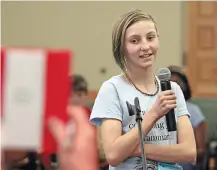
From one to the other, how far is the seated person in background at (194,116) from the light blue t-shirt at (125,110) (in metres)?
1.70

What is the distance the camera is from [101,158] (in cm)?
384

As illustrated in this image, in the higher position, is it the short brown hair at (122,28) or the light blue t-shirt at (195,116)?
the short brown hair at (122,28)

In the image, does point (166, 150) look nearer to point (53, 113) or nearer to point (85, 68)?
point (53, 113)

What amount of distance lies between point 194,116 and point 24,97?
3.52 m

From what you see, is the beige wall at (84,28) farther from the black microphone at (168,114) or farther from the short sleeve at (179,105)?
the black microphone at (168,114)

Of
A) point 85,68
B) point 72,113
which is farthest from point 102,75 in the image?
point 72,113

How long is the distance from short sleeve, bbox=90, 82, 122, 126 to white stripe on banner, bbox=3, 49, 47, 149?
1240mm

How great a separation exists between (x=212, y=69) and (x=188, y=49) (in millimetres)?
294

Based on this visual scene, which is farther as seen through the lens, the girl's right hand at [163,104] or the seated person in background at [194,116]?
the seated person in background at [194,116]

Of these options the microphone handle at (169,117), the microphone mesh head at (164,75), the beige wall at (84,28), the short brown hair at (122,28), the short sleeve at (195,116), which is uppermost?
the beige wall at (84,28)

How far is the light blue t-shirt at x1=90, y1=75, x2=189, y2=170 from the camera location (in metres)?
1.71

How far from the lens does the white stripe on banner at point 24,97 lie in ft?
1.49

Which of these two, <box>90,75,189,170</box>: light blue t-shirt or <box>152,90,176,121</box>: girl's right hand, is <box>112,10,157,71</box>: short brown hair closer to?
<box>90,75,189,170</box>: light blue t-shirt

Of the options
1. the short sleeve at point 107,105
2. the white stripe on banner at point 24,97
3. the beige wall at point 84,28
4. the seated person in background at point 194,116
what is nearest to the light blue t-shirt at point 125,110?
the short sleeve at point 107,105
